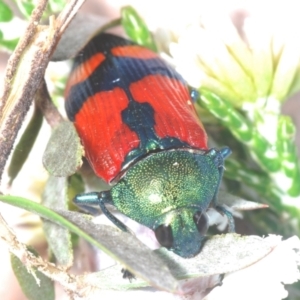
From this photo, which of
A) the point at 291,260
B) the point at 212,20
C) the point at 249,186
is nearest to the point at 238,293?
the point at 291,260

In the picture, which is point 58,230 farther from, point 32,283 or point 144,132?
point 144,132

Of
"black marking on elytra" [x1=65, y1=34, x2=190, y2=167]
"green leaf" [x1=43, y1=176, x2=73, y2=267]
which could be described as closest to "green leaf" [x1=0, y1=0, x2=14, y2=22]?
"black marking on elytra" [x1=65, y1=34, x2=190, y2=167]

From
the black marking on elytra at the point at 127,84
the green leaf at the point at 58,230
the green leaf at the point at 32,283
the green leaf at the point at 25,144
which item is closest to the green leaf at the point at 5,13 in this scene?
the black marking on elytra at the point at 127,84

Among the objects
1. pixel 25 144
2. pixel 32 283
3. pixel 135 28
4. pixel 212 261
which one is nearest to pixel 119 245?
pixel 212 261

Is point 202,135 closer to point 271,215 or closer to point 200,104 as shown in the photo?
point 200,104

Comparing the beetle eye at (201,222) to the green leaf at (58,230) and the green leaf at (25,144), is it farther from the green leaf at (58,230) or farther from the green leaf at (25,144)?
the green leaf at (25,144)
